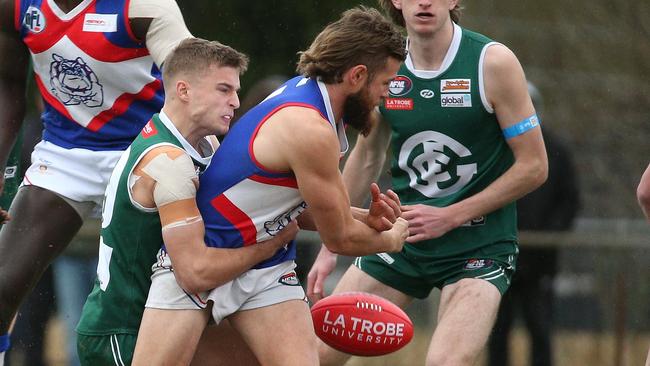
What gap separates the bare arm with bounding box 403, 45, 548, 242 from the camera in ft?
19.7

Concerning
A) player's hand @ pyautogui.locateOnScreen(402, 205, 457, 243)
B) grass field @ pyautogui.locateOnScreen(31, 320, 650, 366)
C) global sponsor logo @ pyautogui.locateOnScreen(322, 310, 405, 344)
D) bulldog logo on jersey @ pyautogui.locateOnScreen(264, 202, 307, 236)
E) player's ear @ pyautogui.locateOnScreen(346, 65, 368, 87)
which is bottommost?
grass field @ pyautogui.locateOnScreen(31, 320, 650, 366)

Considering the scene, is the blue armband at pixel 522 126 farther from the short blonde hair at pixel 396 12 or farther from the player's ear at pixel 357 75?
the player's ear at pixel 357 75

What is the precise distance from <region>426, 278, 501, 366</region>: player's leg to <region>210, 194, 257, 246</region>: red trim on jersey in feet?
3.78

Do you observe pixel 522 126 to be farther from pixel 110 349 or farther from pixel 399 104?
pixel 110 349

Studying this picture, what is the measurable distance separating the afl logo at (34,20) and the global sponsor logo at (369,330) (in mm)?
1987

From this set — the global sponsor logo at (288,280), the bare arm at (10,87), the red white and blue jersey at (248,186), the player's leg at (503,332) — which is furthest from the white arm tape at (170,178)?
the player's leg at (503,332)

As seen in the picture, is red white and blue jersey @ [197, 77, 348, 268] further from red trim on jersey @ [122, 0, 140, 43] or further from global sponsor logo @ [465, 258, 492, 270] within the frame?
global sponsor logo @ [465, 258, 492, 270]

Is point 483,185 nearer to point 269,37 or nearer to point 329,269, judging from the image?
point 329,269

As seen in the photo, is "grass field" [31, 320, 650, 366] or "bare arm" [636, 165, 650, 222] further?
"grass field" [31, 320, 650, 366]

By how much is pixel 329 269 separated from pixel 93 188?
121 cm

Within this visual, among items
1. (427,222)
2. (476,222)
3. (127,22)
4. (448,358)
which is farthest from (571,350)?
(127,22)

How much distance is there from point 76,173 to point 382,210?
5.61ft

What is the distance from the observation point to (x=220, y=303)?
5113mm

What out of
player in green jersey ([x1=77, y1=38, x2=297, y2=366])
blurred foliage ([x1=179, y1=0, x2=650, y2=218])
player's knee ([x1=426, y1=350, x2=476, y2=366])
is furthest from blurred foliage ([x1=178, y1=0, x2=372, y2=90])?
player in green jersey ([x1=77, y1=38, x2=297, y2=366])
